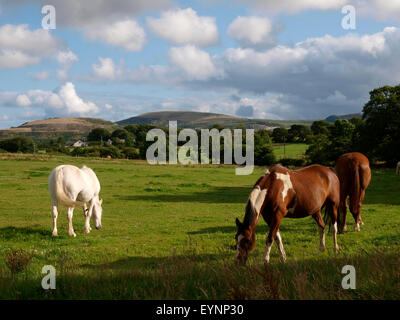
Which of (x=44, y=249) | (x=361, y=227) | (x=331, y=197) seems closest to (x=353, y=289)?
(x=331, y=197)

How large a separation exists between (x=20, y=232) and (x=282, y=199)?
8831 millimetres

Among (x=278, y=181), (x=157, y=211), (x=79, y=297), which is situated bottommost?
(x=157, y=211)

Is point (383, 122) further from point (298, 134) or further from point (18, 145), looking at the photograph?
point (18, 145)

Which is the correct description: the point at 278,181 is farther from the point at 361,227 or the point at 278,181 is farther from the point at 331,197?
the point at 361,227

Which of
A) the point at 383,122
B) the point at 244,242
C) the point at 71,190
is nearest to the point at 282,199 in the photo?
the point at 244,242

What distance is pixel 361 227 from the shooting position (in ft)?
43.5

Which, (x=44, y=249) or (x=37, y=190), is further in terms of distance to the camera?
(x=37, y=190)

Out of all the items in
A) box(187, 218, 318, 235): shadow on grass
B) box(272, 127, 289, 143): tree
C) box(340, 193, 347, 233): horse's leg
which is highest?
box(272, 127, 289, 143): tree

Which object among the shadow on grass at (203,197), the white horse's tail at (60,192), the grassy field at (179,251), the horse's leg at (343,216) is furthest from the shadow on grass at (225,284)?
the shadow on grass at (203,197)

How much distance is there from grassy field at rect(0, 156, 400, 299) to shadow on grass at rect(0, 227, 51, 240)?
0.03 meters

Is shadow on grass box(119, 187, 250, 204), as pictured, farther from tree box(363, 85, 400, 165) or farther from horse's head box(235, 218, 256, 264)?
tree box(363, 85, 400, 165)

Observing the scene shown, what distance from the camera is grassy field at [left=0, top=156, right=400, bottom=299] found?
15.4 ft

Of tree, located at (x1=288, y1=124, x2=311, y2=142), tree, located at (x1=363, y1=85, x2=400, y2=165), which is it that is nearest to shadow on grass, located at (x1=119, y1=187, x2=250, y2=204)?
tree, located at (x1=363, y1=85, x2=400, y2=165)
